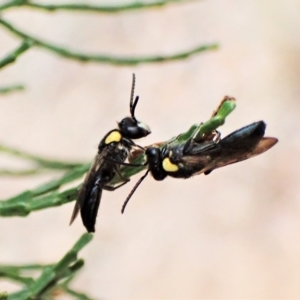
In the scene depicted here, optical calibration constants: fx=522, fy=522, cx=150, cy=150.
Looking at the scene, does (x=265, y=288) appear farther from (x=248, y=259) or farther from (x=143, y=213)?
(x=143, y=213)

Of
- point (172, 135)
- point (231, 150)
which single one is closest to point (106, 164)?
point (231, 150)

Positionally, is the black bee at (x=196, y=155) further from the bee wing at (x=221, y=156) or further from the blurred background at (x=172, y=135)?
the blurred background at (x=172, y=135)

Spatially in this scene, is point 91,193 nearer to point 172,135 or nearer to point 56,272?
point 56,272

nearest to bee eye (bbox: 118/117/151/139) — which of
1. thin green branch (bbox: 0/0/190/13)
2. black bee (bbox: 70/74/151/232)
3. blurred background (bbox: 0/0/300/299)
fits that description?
black bee (bbox: 70/74/151/232)

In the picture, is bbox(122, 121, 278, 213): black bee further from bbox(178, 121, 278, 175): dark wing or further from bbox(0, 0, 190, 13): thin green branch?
bbox(0, 0, 190, 13): thin green branch

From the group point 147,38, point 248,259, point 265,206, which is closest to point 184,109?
point 147,38

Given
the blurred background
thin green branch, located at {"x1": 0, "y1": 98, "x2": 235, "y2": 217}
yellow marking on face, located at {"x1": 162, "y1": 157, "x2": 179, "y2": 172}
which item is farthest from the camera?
the blurred background
